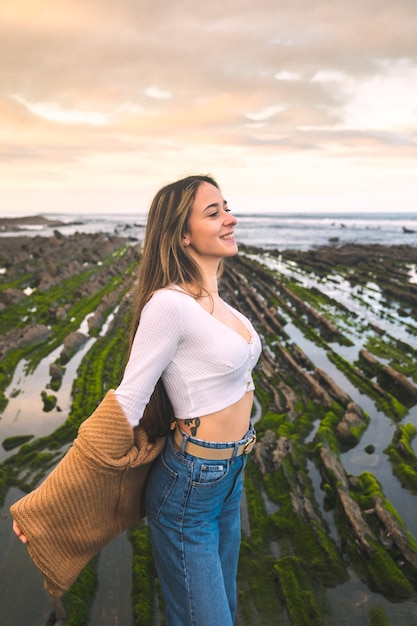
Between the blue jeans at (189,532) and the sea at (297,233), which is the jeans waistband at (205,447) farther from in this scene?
the sea at (297,233)

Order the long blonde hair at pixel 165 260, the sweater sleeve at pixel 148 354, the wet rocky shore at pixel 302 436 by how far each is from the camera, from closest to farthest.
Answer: the sweater sleeve at pixel 148 354, the long blonde hair at pixel 165 260, the wet rocky shore at pixel 302 436

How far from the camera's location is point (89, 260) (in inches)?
1348

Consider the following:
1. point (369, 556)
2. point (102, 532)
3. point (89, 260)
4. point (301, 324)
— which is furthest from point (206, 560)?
point (89, 260)

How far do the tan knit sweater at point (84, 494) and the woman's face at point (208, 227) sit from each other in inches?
37.2

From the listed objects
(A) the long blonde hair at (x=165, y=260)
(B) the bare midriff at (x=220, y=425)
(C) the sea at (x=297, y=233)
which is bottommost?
(C) the sea at (x=297, y=233)

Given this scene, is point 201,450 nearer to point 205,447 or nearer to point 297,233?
point 205,447

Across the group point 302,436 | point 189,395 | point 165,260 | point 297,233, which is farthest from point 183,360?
point 297,233

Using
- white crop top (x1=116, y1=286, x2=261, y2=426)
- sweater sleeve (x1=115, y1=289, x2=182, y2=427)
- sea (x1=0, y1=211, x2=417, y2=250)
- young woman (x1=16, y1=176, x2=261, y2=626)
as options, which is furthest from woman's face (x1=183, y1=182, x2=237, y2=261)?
sea (x1=0, y1=211, x2=417, y2=250)

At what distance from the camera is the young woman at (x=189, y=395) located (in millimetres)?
2311

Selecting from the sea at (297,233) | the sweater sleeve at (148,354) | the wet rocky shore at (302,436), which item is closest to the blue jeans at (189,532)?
the sweater sleeve at (148,354)

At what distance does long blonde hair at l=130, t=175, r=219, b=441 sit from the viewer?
8.45 feet

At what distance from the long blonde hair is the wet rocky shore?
2.91 meters

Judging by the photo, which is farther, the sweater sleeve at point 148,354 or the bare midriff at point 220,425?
the bare midriff at point 220,425

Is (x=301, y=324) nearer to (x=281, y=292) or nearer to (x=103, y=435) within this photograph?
(x=281, y=292)
